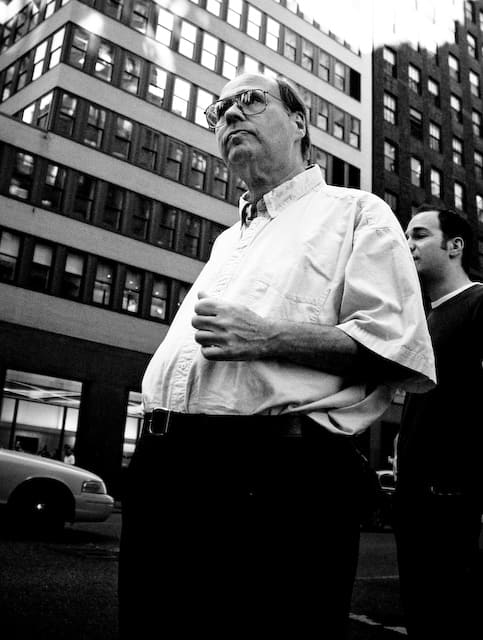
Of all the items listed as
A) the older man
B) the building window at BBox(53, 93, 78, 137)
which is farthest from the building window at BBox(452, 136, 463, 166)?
the older man

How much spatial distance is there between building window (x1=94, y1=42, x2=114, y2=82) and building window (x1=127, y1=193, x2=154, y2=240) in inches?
190

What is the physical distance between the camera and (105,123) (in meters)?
23.7

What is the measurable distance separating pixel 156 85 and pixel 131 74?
3.93ft

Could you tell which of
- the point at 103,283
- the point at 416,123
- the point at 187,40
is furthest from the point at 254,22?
the point at 103,283

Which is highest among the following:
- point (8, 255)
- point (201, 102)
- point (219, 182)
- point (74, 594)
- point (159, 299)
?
point (201, 102)

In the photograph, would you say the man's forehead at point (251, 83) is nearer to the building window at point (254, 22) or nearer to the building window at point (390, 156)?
the building window at point (254, 22)

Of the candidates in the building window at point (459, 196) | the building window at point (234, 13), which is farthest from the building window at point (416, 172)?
the building window at point (234, 13)

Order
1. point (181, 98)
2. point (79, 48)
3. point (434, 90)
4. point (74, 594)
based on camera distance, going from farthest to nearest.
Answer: point (434, 90) → point (181, 98) → point (79, 48) → point (74, 594)

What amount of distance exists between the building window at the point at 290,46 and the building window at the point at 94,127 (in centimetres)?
1151

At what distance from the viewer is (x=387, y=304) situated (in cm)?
150

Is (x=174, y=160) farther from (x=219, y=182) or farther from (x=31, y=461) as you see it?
(x=31, y=461)

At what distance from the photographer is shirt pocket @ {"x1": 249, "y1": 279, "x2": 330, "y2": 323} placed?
1597 millimetres

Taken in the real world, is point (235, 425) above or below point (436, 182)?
below

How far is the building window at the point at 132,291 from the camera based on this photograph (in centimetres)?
2314
